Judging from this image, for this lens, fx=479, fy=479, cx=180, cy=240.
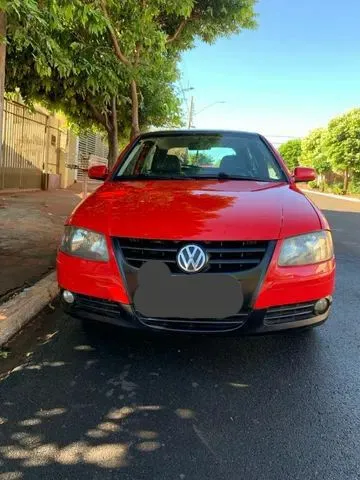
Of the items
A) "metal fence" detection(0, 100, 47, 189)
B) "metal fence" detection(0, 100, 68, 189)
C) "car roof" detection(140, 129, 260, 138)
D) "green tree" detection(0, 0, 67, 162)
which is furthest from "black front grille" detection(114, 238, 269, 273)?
"metal fence" detection(0, 100, 47, 189)

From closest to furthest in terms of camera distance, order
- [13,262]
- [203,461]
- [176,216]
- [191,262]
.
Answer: [203,461] < [191,262] < [176,216] < [13,262]

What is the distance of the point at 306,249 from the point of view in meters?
3.03

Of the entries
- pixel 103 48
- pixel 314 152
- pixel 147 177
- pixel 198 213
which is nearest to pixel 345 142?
pixel 314 152

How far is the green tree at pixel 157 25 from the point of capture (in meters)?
7.27

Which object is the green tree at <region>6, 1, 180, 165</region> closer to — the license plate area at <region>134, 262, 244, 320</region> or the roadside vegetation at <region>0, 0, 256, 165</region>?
the roadside vegetation at <region>0, 0, 256, 165</region>

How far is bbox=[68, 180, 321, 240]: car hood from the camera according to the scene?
2.91 meters

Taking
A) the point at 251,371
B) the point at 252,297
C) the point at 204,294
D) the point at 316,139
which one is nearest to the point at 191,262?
the point at 204,294

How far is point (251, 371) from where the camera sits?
126 inches

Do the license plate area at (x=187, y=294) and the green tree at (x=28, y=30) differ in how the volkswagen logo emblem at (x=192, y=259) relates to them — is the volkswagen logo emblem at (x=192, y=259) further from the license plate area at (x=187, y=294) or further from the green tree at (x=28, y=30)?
the green tree at (x=28, y=30)

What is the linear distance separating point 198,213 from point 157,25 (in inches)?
277

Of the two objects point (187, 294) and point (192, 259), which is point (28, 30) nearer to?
point (192, 259)

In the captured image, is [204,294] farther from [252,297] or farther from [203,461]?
[203,461]

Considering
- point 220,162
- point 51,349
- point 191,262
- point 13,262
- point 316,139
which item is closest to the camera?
point 191,262

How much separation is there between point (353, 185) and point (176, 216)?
40086 mm
